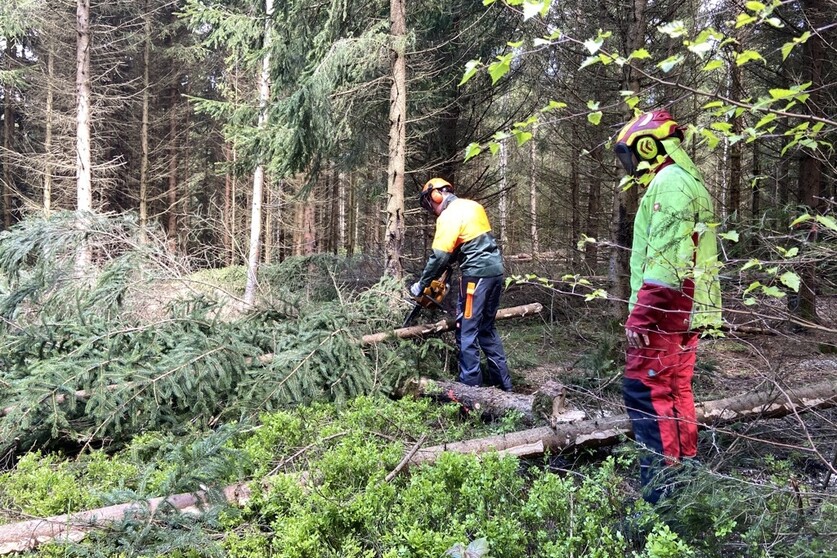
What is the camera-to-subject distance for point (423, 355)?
5.30 metres

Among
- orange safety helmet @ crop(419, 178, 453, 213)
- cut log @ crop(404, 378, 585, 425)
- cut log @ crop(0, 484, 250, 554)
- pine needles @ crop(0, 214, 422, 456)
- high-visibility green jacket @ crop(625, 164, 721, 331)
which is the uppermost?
orange safety helmet @ crop(419, 178, 453, 213)

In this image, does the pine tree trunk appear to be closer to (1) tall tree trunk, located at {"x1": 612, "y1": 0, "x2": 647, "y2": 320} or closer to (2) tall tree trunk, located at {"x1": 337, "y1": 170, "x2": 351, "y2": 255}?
(2) tall tree trunk, located at {"x1": 337, "y1": 170, "x2": 351, "y2": 255}

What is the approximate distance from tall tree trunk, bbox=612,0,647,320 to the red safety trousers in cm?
266

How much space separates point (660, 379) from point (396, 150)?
196 inches

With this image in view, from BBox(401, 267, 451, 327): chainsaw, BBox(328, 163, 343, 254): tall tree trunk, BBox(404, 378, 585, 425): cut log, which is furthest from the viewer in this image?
BBox(328, 163, 343, 254): tall tree trunk

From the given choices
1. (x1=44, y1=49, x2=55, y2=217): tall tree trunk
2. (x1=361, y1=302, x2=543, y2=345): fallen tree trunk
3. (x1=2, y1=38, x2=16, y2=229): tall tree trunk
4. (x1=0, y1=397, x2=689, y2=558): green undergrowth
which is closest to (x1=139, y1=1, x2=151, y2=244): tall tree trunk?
(x1=44, y1=49, x2=55, y2=217): tall tree trunk

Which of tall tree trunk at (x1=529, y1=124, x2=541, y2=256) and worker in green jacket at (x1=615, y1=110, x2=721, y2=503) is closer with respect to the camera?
worker in green jacket at (x1=615, y1=110, x2=721, y2=503)

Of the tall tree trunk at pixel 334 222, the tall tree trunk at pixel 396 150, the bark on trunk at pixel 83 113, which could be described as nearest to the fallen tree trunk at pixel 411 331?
the tall tree trunk at pixel 396 150

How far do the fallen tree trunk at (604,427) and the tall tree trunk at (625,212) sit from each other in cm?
209

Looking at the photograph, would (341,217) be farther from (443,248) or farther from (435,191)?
(443,248)

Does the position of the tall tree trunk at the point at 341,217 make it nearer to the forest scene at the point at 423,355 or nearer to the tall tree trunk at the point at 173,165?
the tall tree trunk at the point at 173,165

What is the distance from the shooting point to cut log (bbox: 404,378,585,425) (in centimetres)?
392

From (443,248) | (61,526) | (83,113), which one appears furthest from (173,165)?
(61,526)

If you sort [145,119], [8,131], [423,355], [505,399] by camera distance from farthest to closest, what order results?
[8,131] → [145,119] → [423,355] → [505,399]
